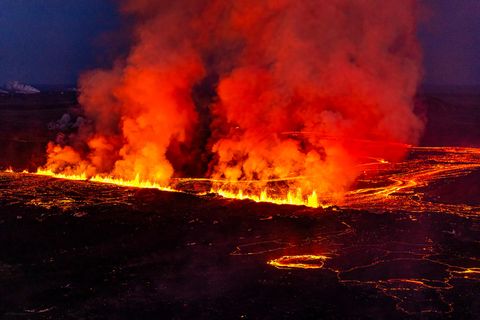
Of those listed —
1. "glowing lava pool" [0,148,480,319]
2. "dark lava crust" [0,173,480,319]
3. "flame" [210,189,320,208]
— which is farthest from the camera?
"flame" [210,189,320,208]

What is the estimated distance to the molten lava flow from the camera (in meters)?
9.79

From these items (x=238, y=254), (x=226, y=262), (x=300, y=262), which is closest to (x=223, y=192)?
(x=238, y=254)

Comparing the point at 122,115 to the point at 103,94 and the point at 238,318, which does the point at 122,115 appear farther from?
the point at 238,318

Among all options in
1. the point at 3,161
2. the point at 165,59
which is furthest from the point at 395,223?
the point at 3,161

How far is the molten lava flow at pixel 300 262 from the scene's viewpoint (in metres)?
9.79

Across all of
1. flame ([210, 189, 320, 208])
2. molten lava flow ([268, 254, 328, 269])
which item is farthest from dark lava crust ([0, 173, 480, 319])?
flame ([210, 189, 320, 208])

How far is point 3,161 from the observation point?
25953mm

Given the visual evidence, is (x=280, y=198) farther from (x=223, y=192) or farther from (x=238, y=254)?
(x=238, y=254)

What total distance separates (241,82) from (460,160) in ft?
38.3

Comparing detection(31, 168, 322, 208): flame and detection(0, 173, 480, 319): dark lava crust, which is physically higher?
detection(31, 168, 322, 208): flame

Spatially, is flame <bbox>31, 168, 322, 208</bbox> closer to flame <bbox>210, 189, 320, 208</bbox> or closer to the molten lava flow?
flame <bbox>210, 189, 320, 208</bbox>

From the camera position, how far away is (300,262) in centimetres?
1005

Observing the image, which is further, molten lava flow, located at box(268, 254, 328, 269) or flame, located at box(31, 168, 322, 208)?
flame, located at box(31, 168, 322, 208)

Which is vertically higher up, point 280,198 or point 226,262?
point 280,198
